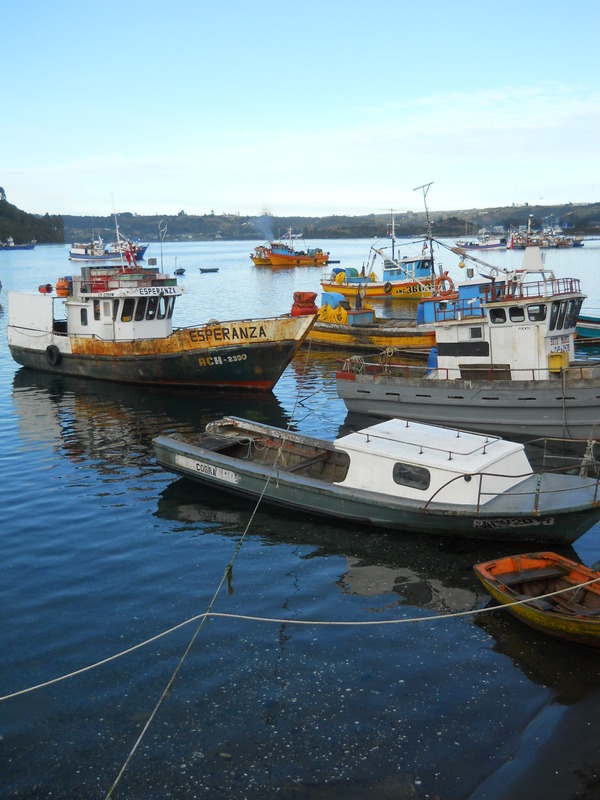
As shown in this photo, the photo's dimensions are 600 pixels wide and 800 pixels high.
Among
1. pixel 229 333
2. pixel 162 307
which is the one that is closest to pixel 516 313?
pixel 229 333

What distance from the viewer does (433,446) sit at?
50.6 feet

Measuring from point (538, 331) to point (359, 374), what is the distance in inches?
255

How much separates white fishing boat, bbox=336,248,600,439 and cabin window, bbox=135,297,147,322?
38.3ft

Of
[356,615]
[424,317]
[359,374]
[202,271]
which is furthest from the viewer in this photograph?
[202,271]

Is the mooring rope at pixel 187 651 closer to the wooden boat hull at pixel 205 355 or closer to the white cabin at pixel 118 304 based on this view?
the wooden boat hull at pixel 205 355

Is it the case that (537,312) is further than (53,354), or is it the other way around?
(53,354)

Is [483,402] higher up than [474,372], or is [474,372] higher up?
[474,372]

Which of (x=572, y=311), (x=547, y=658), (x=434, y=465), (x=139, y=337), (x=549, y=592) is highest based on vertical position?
(x=572, y=311)

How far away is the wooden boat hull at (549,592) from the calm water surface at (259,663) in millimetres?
439

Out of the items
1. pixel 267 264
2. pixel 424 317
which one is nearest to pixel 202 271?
pixel 267 264

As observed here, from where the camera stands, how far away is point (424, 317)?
115 feet

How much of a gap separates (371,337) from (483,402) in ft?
53.4

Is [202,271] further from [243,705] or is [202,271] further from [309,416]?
[243,705]

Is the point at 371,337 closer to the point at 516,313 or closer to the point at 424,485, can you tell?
the point at 516,313
